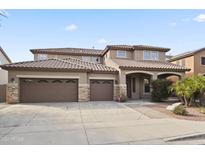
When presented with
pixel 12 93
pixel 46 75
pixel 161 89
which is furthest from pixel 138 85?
pixel 12 93

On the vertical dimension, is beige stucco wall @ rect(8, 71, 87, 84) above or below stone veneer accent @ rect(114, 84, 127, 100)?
above

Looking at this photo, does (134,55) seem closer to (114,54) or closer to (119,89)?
(114,54)

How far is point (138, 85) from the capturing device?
21734 mm

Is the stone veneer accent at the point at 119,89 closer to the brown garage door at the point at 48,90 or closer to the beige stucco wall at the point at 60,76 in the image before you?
the beige stucco wall at the point at 60,76

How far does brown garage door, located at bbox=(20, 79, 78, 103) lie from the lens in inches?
659

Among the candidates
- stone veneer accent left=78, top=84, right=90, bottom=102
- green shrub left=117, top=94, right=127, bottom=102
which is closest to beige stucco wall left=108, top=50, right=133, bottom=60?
green shrub left=117, top=94, right=127, bottom=102

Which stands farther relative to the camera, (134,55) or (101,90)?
(134,55)

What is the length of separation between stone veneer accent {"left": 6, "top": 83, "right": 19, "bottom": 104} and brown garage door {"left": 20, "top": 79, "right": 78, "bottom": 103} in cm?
48

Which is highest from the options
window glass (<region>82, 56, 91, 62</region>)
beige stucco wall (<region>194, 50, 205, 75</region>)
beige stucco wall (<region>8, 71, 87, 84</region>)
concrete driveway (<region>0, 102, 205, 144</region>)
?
window glass (<region>82, 56, 91, 62</region>)

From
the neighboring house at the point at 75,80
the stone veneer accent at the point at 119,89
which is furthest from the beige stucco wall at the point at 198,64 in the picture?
the stone veneer accent at the point at 119,89

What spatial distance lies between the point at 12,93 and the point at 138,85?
12.8 m

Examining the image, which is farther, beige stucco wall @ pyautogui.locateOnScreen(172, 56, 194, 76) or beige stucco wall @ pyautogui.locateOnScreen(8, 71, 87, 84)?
beige stucco wall @ pyautogui.locateOnScreen(172, 56, 194, 76)

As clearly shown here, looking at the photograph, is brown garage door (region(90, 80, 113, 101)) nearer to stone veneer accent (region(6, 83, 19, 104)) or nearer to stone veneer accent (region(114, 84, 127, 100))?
stone veneer accent (region(114, 84, 127, 100))
